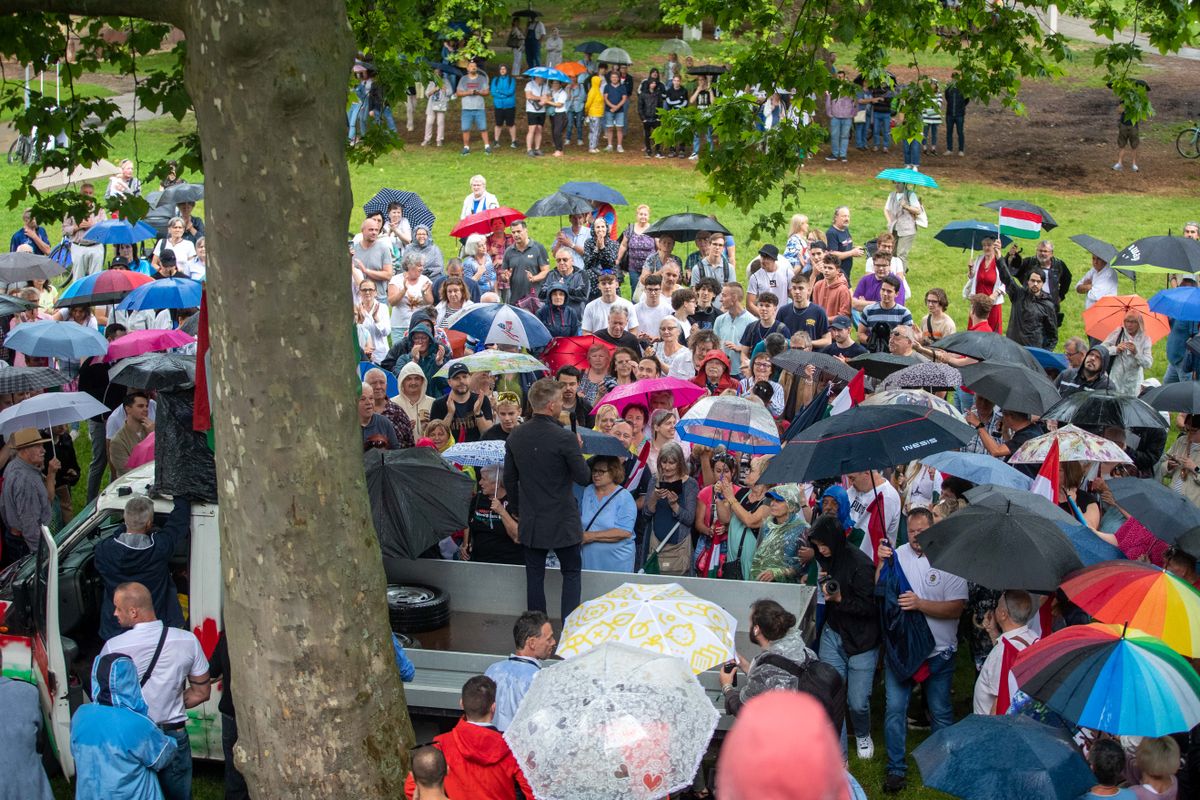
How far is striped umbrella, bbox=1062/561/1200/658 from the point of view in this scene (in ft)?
23.7

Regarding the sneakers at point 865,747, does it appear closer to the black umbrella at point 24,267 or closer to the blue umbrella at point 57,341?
the blue umbrella at point 57,341

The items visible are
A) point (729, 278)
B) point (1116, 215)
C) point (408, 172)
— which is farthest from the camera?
point (408, 172)

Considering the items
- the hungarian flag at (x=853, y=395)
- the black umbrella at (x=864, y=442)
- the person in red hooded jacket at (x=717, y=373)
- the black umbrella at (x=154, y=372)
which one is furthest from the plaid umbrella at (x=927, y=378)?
the black umbrella at (x=154, y=372)

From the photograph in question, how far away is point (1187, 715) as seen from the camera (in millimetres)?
6461

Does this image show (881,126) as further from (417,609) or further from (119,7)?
(119,7)

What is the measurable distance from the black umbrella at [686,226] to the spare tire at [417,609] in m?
8.69

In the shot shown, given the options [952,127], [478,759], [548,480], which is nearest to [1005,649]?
[548,480]

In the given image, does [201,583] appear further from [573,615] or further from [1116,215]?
[1116,215]

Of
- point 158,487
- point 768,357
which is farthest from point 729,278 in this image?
point 158,487

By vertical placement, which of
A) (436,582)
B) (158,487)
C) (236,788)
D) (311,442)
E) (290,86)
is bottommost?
(236,788)

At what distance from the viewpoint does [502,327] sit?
13.2 m

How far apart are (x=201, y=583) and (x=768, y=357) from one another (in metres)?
5.91

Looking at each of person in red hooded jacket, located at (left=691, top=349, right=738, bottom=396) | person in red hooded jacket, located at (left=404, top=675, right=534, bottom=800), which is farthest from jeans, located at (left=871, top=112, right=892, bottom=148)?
person in red hooded jacket, located at (left=404, top=675, right=534, bottom=800)

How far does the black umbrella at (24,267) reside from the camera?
15766 mm
